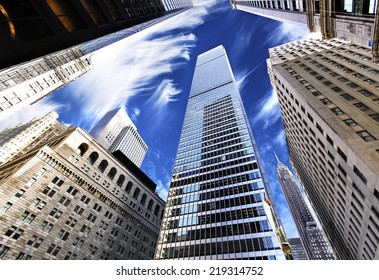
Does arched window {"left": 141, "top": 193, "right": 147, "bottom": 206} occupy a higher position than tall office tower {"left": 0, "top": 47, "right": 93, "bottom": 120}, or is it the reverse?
tall office tower {"left": 0, "top": 47, "right": 93, "bottom": 120}

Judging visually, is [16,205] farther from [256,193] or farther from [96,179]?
[256,193]

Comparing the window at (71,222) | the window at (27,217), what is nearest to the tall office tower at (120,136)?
the window at (71,222)

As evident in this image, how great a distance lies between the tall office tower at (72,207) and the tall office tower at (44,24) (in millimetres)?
40700

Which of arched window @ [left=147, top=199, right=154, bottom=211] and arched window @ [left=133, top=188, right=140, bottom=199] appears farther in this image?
arched window @ [left=147, top=199, right=154, bottom=211]

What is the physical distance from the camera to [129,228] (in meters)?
65.3

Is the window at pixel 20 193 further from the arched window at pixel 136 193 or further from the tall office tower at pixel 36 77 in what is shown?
the arched window at pixel 136 193

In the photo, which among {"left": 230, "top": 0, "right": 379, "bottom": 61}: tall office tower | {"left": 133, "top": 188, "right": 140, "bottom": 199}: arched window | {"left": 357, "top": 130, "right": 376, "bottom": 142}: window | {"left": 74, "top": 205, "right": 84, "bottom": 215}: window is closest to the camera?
{"left": 230, "top": 0, "right": 379, "bottom": 61}: tall office tower

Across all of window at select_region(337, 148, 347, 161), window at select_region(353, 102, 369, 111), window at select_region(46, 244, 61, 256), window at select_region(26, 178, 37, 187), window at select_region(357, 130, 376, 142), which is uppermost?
window at select_region(26, 178, 37, 187)

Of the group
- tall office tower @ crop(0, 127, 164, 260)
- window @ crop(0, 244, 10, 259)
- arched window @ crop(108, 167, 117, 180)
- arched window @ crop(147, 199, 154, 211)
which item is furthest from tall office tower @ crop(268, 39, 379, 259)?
arched window @ crop(147, 199, 154, 211)

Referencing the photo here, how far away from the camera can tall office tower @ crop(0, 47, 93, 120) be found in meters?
55.2

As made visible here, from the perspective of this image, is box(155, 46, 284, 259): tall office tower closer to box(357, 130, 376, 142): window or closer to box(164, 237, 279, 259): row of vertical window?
box(164, 237, 279, 259): row of vertical window

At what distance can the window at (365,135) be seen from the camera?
26.4 m

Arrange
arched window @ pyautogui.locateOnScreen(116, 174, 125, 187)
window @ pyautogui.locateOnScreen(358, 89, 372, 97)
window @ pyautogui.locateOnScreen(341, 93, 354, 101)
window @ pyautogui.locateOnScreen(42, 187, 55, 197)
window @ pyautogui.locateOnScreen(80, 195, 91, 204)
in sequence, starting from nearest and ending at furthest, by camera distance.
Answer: window @ pyautogui.locateOnScreen(358, 89, 372, 97) < window @ pyautogui.locateOnScreen(341, 93, 354, 101) < window @ pyautogui.locateOnScreen(42, 187, 55, 197) < window @ pyautogui.locateOnScreen(80, 195, 91, 204) < arched window @ pyautogui.locateOnScreen(116, 174, 125, 187)

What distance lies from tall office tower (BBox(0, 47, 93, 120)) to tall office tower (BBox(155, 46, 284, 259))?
46.2 m
